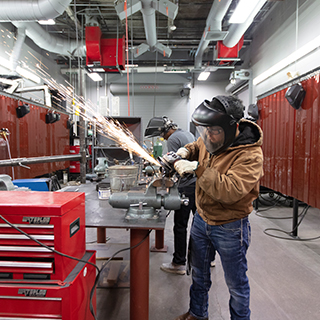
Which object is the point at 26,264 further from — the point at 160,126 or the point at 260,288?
the point at 260,288

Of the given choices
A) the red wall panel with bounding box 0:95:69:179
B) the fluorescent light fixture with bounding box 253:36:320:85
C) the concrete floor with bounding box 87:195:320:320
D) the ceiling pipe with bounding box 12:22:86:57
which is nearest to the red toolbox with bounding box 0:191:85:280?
the concrete floor with bounding box 87:195:320:320

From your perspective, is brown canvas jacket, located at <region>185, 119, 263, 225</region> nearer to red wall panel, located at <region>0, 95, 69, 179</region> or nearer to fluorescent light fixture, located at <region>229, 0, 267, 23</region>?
fluorescent light fixture, located at <region>229, 0, 267, 23</region>

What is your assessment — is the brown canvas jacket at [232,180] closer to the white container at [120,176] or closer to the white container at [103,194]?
the white container at [120,176]

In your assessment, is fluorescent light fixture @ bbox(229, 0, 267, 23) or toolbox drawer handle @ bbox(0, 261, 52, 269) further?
fluorescent light fixture @ bbox(229, 0, 267, 23)

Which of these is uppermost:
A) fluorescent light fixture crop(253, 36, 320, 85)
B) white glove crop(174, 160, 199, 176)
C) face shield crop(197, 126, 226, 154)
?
fluorescent light fixture crop(253, 36, 320, 85)

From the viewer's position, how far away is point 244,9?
11.5ft

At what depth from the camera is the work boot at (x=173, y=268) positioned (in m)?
2.45

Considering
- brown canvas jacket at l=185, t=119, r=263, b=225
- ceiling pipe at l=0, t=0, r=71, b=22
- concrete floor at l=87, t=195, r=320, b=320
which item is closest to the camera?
brown canvas jacket at l=185, t=119, r=263, b=225

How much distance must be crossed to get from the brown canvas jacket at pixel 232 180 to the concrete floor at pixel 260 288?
1.09 m

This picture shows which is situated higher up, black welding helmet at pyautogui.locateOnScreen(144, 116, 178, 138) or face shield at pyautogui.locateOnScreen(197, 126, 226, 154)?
black welding helmet at pyautogui.locateOnScreen(144, 116, 178, 138)

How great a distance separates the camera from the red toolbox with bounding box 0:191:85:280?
3.22ft

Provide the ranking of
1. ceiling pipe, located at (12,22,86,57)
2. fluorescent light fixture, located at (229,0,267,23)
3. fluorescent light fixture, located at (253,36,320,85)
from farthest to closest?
ceiling pipe, located at (12,22,86,57) → fluorescent light fixture, located at (253,36,320,85) → fluorescent light fixture, located at (229,0,267,23)

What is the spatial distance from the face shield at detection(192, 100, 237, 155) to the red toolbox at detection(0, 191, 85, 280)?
34.6 inches

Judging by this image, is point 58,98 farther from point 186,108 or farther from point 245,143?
point 245,143
